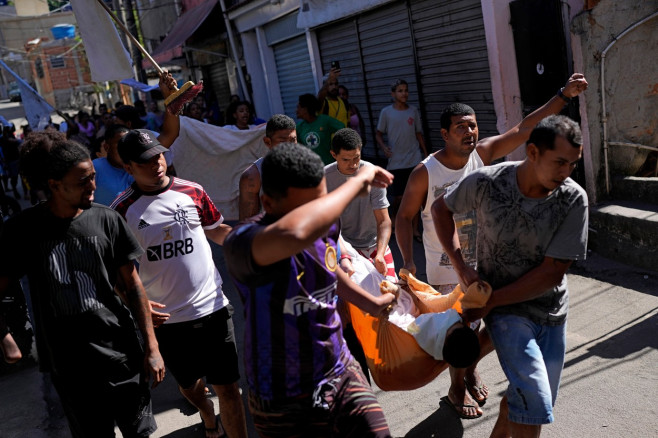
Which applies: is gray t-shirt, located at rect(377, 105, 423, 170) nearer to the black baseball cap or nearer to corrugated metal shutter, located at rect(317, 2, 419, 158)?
corrugated metal shutter, located at rect(317, 2, 419, 158)

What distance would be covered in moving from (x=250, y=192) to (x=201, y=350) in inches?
46.1

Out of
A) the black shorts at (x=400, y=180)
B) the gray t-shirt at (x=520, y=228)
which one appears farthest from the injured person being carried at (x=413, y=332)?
the black shorts at (x=400, y=180)

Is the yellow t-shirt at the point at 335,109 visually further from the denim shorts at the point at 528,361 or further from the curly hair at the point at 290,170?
the curly hair at the point at 290,170

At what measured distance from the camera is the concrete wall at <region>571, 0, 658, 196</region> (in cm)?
660

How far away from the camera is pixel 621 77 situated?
676cm

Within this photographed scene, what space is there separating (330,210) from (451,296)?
1.65 meters

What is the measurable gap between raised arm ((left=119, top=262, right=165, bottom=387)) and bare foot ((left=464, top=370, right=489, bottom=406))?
1.91 meters

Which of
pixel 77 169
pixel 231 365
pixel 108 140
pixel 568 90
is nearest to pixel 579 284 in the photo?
pixel 568 90

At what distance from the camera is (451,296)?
12.3 ft

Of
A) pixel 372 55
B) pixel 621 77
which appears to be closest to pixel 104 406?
pixel 621 77

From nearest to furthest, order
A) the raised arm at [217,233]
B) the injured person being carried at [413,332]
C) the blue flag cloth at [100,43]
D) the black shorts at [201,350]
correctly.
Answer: the injured person being carried at [413,332] < the black shorts at [201,350] < the raised arm at [217,233] < the blue flag cloth at [100,43]

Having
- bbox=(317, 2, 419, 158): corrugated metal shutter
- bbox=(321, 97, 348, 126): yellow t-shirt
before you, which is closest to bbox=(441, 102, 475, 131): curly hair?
bbox=(321, 97, 348, 126): yellow t-shirt

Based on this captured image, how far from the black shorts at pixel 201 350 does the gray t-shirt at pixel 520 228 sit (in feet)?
4.95

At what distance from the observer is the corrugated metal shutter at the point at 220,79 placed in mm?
20031
